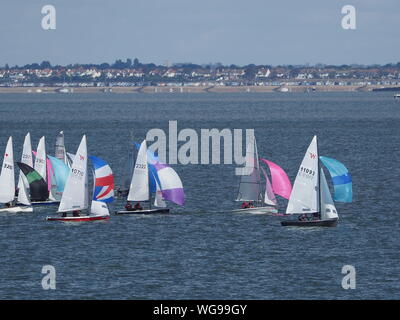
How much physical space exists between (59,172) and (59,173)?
0.07 m

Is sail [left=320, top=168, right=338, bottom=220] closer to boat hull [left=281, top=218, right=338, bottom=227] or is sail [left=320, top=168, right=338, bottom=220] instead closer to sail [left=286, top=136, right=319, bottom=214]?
boat hull [left=281, top=218, right=338, bottom=227]

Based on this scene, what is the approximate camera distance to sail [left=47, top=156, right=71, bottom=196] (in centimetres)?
7800

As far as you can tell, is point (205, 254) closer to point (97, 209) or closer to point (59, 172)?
point (97, 209)

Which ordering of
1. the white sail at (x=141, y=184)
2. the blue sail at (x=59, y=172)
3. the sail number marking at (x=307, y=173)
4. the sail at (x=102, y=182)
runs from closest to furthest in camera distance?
the sail number marking at (x=307, y=173), the sail at (x=102, y=182), the white sail at (x=141, y=184), the blue sail at (x=59, y=172)

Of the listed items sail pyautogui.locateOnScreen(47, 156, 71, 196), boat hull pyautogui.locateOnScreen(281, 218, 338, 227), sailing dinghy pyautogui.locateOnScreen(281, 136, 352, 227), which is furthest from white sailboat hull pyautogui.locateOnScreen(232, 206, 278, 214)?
sail pyautogui.locateOnScreen(47, 156, 71, 196)

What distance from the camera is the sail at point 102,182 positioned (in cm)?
7031

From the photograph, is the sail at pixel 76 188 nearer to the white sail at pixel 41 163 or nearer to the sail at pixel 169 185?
the sail at pixel 169 185

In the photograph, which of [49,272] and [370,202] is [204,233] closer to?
[49,272]

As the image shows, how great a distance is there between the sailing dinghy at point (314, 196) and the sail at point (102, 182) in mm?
11737

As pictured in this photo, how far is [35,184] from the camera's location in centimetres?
7781

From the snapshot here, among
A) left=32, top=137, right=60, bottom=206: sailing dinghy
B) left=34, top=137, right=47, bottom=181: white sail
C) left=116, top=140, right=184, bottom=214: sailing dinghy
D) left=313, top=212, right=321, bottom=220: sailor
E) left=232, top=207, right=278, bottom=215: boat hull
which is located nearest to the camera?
left=313, top=212, right=321, bottom=220: sailor

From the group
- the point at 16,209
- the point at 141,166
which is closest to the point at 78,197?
the point at 141,166

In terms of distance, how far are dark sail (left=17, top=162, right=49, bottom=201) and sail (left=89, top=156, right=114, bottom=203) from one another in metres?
7.74

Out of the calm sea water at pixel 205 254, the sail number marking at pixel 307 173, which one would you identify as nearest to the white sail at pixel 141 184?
the calm sea water at pixel 205 254
